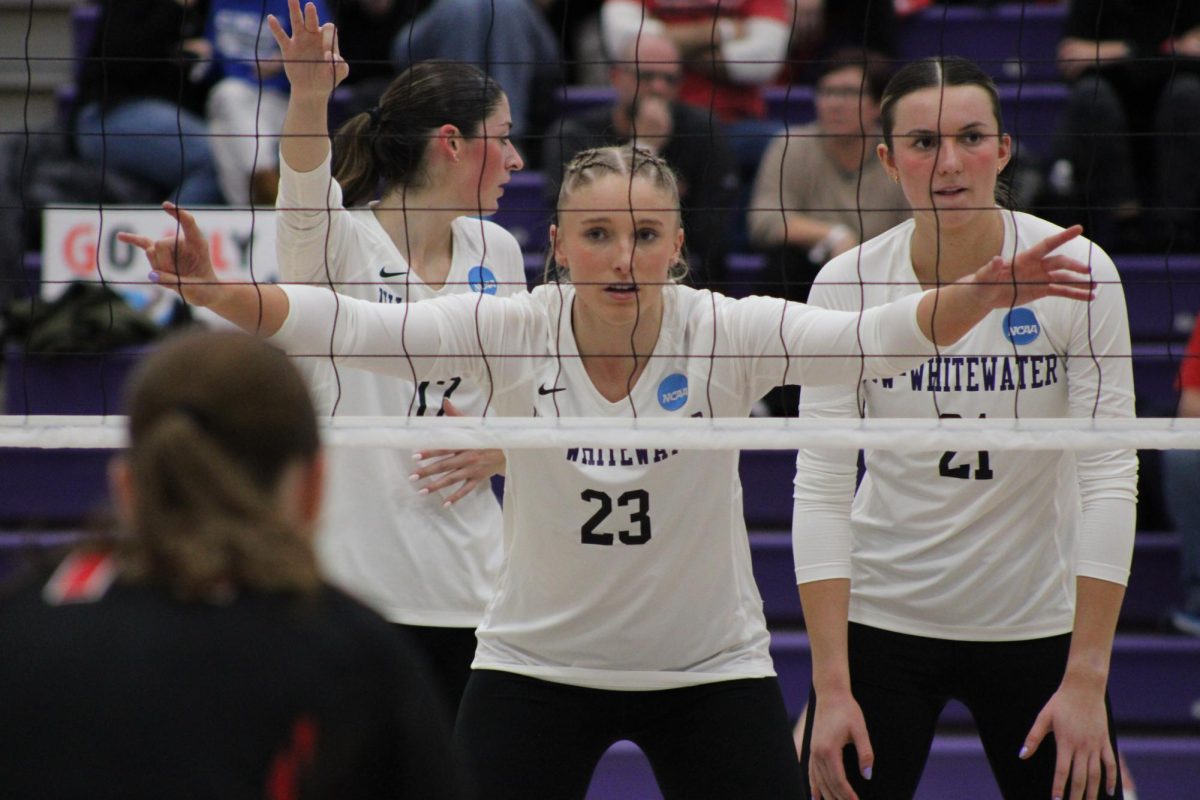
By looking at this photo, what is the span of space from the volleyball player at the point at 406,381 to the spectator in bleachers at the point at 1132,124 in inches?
128

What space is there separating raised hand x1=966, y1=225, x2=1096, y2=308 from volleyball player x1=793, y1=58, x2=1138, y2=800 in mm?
373

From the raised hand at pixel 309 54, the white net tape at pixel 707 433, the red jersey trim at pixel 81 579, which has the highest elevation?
the raised hand at pixel 309 54

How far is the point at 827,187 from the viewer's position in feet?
19.3

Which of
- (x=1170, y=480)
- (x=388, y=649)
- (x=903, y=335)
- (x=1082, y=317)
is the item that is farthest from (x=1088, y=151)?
(x=388, y=649)

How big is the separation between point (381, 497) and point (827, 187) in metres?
3.02

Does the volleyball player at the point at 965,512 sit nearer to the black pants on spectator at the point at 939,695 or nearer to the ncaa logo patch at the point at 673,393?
the black pants on spectator at the point at 939,695

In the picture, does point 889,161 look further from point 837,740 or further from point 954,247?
point 837,740

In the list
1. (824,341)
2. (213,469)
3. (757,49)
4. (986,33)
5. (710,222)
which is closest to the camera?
(213,469)

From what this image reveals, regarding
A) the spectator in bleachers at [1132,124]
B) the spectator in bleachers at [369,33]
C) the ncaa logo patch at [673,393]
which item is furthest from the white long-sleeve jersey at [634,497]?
the spectator in bleachers at [369,33]

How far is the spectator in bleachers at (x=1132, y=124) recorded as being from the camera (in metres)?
6.10

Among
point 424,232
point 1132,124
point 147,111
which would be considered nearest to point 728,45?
point 1132,124

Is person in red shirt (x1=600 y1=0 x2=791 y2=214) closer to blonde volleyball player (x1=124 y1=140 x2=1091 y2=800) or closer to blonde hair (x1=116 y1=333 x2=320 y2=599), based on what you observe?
blonde volleyball player (x1=124 y1=140 x2=1091 y2=800)

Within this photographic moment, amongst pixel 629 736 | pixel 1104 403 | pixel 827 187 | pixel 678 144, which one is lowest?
pixel 629 736

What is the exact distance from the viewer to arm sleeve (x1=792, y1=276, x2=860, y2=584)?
3.00 metres
